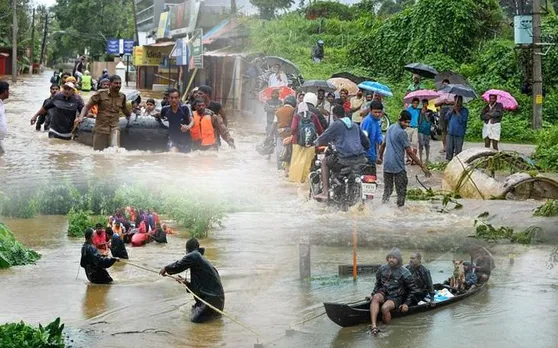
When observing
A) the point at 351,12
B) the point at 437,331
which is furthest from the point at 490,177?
the point at 351,12

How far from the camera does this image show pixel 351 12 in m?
55.8

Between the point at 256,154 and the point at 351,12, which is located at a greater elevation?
the point at 351,12

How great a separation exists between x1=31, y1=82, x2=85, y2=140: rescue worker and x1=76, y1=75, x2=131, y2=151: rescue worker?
167cm

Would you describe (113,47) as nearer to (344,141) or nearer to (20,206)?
(20,206)

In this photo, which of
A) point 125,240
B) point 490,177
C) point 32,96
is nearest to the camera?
point 125,240

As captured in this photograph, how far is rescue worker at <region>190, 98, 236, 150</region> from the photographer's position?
1836cm

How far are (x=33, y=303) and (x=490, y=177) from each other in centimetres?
928

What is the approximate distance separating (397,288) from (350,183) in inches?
214

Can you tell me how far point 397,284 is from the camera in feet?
33.6

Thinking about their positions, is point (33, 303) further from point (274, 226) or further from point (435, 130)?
point (435, 130)

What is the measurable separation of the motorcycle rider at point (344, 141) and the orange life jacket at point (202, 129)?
3.61m

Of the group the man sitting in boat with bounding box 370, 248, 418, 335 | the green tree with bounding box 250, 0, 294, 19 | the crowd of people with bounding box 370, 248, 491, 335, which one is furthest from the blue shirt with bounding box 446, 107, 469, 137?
the green tree with bounding box 250, 0, 294, 19

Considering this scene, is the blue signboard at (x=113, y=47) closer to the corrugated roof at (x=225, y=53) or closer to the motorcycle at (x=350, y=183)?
the corrugated roof at (x=225, y=53)

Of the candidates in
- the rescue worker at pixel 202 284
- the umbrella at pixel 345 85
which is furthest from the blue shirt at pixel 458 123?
the rescue worker at pixel 202 284
